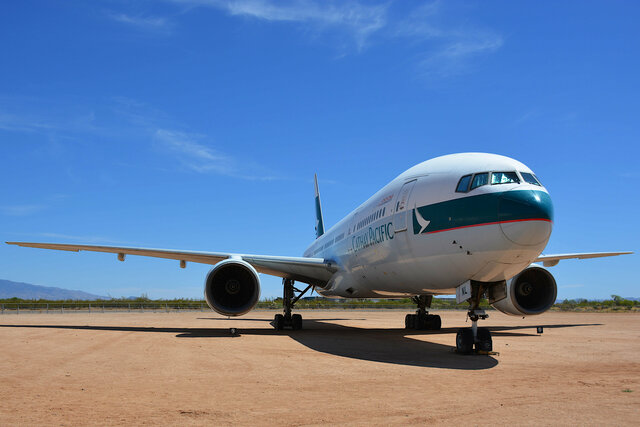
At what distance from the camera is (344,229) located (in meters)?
18.3

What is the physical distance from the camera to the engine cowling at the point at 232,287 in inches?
579

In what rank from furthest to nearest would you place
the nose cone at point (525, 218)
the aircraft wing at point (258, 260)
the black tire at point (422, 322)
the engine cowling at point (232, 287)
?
the black tire at point (422, 322) < the aircraft wing at point (258, 260) < the engine cowling at point (232, 287) < the nose cone at point (525, 218)

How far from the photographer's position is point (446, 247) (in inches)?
388

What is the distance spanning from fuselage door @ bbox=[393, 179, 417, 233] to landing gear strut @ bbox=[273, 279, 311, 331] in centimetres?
760

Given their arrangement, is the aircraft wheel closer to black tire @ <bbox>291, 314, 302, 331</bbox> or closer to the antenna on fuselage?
black tire @ <bbox>291, 314, 302, 331</bbox>

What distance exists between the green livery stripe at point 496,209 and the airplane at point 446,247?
0.02m

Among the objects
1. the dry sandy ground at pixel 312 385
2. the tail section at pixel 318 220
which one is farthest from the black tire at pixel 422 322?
the tail section at pixel 318 220

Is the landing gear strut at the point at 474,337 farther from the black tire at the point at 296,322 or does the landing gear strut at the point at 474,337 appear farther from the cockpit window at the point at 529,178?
the black tire at the point at 296,322

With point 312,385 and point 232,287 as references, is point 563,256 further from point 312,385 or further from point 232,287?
point 312,385

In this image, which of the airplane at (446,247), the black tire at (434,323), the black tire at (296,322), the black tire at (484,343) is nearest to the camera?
the airplane at (446,247)

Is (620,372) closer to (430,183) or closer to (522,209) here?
(522,209)

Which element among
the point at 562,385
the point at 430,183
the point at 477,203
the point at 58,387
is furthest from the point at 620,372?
the point at 58,387

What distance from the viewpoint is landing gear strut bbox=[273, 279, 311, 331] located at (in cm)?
1825

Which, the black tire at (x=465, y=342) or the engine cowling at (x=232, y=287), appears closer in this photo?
the black tire at (x=465, y=342)
